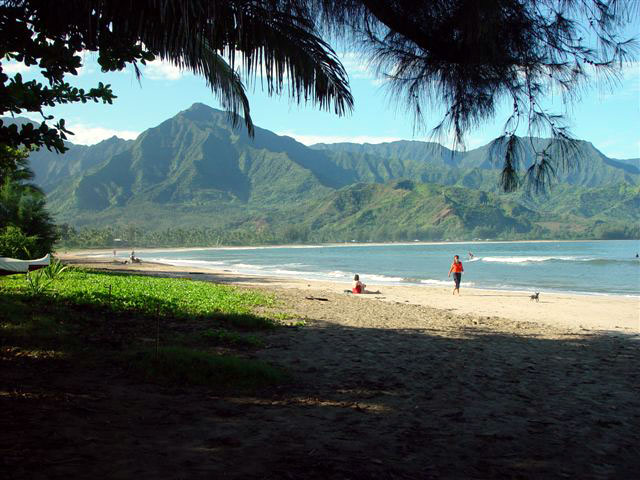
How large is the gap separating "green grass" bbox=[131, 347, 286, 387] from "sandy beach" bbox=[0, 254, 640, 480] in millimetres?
179

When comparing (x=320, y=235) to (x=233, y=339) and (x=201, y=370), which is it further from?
(x=201, y=370)

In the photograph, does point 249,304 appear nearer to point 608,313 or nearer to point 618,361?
point 618,361

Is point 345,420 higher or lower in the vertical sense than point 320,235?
lower

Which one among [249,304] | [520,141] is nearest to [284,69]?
[520,141]

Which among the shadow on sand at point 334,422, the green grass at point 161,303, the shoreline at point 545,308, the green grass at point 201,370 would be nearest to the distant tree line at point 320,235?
the shoreline at point 545,308

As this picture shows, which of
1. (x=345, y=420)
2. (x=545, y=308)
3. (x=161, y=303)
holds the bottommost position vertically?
(x=545, y=308)

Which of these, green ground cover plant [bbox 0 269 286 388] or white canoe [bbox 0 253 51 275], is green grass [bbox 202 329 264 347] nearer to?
green ground cover plant [bbox 0 269 286 388]

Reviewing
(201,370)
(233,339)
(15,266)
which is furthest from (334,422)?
(15,266)

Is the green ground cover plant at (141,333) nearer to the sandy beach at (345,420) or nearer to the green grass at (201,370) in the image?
the green grass at (201,370)

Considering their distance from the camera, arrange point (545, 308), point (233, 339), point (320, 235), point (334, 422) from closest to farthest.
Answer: point (334, 422)
point (233, 339)
point (545, 308)
point (320, 235)

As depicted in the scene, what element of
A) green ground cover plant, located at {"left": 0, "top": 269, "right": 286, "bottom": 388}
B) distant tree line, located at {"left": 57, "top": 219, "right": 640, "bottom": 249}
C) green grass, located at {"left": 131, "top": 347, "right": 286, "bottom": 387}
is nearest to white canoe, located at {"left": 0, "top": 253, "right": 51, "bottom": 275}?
green ground cover plant, located at {"left": 0, "top": 269, "right": 286, "bottom": 388}

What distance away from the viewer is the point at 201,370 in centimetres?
445

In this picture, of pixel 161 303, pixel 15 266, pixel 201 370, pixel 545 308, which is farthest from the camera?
pixel 545 308

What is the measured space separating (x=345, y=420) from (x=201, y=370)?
1506 mm
